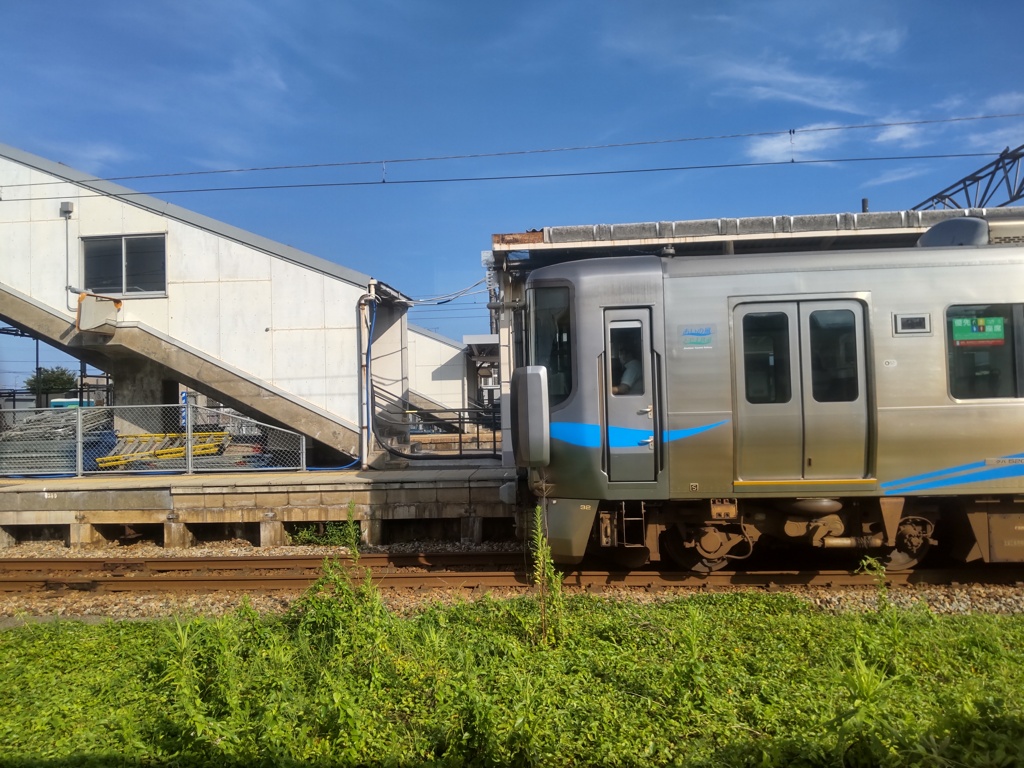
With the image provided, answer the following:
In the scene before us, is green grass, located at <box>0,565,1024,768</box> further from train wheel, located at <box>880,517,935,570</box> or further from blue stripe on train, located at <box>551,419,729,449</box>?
blue stripe on train, located at <box>551,419,729,449</box>

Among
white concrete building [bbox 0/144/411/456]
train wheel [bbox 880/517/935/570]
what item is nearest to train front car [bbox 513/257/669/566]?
train wheel [bbox 880/517/935/570]

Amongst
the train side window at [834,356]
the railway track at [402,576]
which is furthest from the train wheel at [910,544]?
the train side window at [834,356]

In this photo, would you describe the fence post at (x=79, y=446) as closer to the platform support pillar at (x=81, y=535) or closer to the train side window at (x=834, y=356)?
the platform support pillar at (x=81, y=535)

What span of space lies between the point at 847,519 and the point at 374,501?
6497mm

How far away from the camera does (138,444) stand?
13422 mm

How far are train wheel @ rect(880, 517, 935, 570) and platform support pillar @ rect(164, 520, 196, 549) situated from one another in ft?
32.4

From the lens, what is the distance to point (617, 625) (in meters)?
5.32

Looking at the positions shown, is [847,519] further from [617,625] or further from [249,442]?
[249,442]

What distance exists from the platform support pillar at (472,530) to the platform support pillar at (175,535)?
4479 mm

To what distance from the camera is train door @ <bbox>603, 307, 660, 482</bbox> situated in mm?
6547

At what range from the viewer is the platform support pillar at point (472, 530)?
9695 millimetres

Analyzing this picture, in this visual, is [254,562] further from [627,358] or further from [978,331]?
[978,331]

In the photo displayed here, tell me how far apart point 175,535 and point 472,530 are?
478cm

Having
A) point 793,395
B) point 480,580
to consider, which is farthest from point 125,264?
point 793,395
